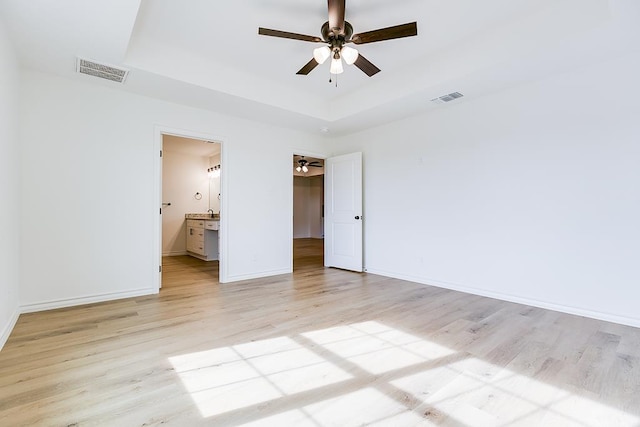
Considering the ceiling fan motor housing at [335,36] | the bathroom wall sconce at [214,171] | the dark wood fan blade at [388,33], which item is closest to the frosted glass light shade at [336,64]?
the ceiling fan motor housing at [335,36]

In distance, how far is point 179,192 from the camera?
7488mm

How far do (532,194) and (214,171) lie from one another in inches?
262

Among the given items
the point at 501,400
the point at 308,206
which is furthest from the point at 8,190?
the point at 308,206

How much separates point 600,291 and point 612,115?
174 cm

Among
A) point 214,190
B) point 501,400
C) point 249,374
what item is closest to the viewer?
point 501,400

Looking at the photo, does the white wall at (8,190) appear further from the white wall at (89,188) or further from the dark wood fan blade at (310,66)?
the dark wood fan blade at (310,66)

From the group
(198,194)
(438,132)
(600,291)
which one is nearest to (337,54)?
(438,132)

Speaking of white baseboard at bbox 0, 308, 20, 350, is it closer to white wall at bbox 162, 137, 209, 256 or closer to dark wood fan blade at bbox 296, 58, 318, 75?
dark wood fan blade at bbox 296, 58, 318, 75

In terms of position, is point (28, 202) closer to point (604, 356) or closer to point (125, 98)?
point (125, 98)

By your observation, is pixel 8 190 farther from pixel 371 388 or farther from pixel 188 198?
pixel 188 198

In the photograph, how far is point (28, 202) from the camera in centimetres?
315

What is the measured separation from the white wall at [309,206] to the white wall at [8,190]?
9520 millimetres

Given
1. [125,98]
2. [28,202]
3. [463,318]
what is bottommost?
[463,318]

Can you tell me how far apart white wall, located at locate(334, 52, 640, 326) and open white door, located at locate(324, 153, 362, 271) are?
0.64 metres
